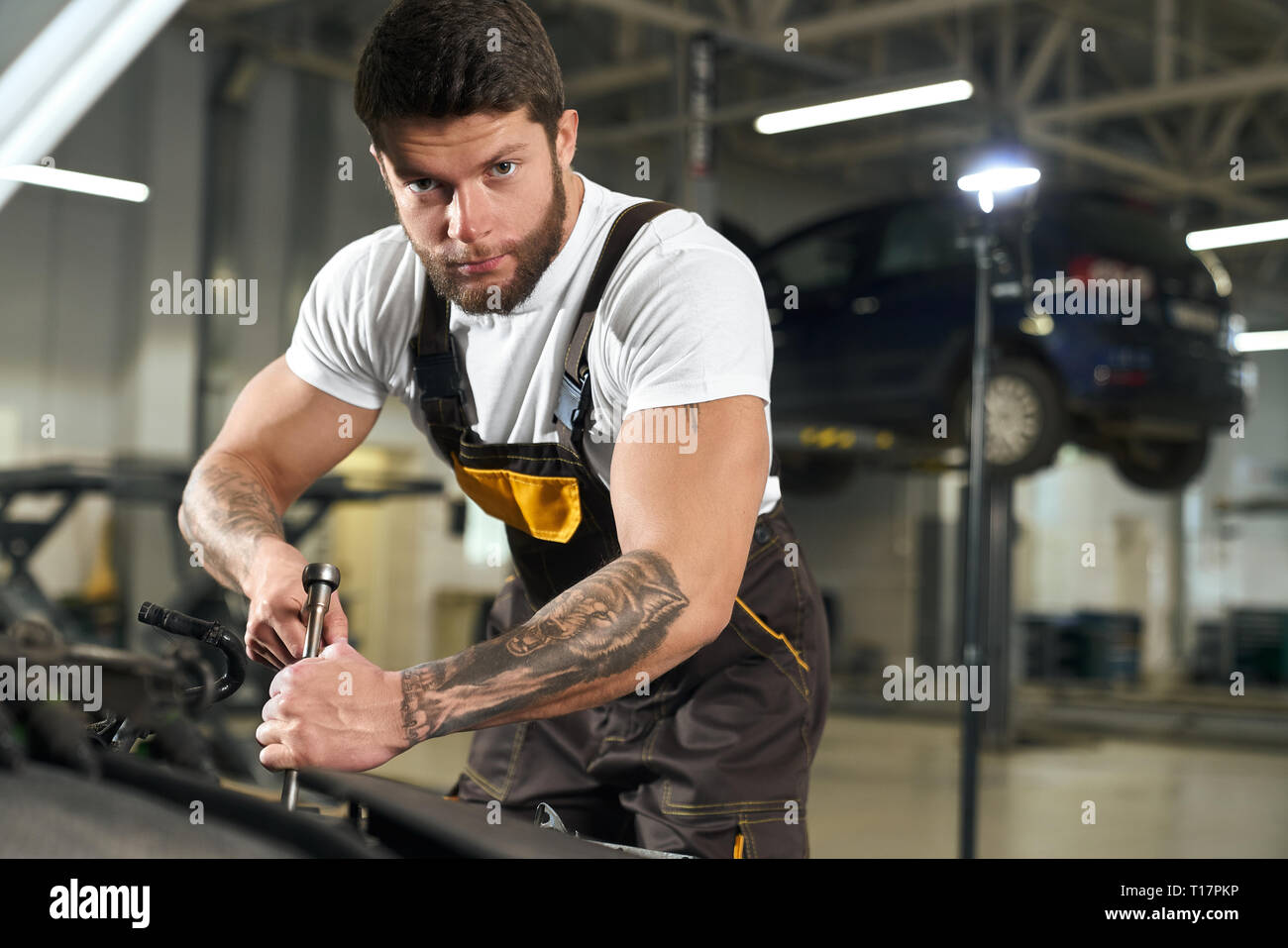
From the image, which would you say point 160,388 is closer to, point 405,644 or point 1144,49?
point 405,644

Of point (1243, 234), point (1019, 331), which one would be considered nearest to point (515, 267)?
point (1019, 331)

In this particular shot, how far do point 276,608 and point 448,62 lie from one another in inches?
19.7

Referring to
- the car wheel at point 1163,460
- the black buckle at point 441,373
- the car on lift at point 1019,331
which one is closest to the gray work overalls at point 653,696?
the black buckle at point 441,373

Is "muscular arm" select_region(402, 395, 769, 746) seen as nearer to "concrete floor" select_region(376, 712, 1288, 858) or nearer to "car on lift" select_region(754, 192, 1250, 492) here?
"concrete floor" select_region(376, 712, 1288, 858)

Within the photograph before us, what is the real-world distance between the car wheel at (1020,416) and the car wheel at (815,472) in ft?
4.91

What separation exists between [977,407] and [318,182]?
5.75 metres

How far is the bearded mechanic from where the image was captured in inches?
38.7

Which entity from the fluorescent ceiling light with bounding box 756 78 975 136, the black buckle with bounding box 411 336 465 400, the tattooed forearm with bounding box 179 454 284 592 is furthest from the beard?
the fluorescent ceiling light with bounding box 756 78 975 136

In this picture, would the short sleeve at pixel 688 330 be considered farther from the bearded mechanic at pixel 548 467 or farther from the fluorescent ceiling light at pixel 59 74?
the fluorescent ceiling light at pixel 59 74

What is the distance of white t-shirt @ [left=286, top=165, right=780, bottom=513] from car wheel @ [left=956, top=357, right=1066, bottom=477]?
13.6ft

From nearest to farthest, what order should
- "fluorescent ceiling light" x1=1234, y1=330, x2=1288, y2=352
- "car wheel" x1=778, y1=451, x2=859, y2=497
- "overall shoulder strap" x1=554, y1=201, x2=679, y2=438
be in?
1. "overall shoulder strap" x1=554, y1=201, x2=679, y2=438
2. "car wheel" x1=778, y1=451, x2=859, y2=497
3. "fluorescent ceiling light" x1=1234, y1=330, x2=1288, y2=352

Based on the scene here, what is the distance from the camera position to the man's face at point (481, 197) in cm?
108

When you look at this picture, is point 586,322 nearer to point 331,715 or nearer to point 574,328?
point 574,328
